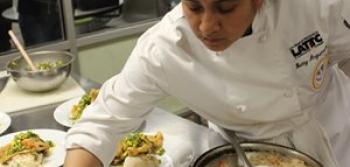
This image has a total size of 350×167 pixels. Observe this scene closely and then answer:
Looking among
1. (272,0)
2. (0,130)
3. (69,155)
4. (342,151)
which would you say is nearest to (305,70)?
(272,0)

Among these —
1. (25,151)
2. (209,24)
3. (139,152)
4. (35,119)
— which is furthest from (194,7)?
(35,119)

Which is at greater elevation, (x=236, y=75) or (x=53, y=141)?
(x=236, y=75)

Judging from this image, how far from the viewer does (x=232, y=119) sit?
3.76 feet

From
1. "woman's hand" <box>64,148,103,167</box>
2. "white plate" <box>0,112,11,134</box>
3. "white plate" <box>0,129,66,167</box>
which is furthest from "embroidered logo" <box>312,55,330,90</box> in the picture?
"white plate" <box>0,112,11,134</box>

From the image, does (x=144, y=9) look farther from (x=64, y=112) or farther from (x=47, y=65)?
(x=64, y=112)

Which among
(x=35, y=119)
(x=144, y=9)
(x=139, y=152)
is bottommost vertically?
(x=144, y=9)

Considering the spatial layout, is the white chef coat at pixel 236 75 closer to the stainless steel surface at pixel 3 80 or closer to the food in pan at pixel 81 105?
the food in pan at pixel 81 105

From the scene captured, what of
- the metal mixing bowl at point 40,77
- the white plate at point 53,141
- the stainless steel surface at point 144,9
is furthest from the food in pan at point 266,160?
the stainless steel surface at point 144,9

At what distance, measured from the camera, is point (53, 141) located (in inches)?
55.5

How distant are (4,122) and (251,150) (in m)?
0.82

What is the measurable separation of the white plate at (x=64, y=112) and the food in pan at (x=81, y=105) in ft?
0.05

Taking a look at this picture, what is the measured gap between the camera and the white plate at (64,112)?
1.50 meters

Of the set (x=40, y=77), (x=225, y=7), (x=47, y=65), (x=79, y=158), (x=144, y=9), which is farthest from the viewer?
(x=144, y=9)

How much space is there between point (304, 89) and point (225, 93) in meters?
0.19
